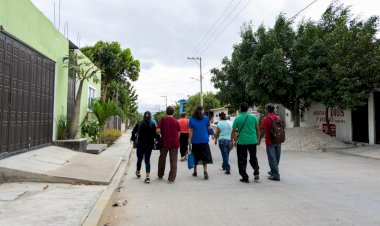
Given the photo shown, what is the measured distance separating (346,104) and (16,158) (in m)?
14.1

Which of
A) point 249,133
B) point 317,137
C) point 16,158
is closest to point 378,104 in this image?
point 317,137

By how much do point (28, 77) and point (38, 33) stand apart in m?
1.68

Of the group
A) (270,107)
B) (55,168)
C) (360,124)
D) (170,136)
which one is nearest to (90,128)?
(55,168)

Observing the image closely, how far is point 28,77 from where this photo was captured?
1071 centimetres

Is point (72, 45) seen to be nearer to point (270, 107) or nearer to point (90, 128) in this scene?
point (90, 128)

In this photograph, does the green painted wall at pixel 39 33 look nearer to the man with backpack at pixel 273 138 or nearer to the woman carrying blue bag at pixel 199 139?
the woman carrying blue bag at pixel 199 139

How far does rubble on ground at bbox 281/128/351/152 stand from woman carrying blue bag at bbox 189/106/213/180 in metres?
10.4

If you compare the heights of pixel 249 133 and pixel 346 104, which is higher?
pixel 346 104

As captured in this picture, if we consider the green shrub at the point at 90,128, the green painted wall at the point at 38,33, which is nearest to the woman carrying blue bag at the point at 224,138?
the green painted wall at the point at 38,33

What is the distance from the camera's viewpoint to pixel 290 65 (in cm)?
2039

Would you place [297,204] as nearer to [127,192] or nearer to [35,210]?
[127,192]

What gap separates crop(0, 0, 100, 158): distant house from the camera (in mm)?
9148

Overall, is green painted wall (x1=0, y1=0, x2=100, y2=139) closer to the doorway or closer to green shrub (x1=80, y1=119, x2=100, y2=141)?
green shrub (x1=80, y1=119, x2=100, y2=141)

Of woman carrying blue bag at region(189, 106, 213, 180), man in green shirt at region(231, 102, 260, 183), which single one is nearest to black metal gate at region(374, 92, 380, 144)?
man in green shirt at region(231, 102, 260, 183)
